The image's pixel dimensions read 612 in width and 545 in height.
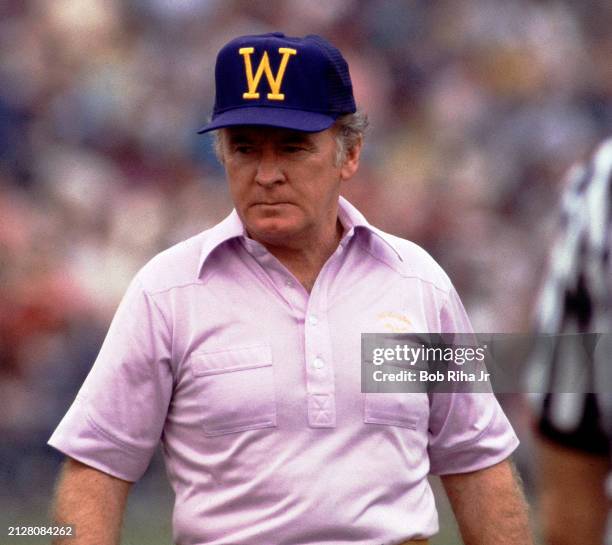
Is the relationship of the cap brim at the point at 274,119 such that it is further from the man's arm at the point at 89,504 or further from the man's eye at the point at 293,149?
the man's arm at the point at 89,504

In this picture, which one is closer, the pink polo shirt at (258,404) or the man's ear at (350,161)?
the pink polo shirt at (258,404)

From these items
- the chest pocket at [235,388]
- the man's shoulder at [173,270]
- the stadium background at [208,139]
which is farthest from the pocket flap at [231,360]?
the stadium background at [208,139]

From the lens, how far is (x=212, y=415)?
2.82 m

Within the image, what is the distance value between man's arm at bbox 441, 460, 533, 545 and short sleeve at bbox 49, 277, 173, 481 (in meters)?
0.68

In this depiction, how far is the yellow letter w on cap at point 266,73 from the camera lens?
2930 mm

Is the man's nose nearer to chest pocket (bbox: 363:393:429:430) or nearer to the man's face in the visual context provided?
the man's face

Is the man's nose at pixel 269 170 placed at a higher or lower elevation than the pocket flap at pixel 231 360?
higher

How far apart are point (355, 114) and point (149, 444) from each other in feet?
2.75

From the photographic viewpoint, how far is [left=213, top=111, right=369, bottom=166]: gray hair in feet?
9.90

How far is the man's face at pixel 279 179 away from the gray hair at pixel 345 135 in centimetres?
3

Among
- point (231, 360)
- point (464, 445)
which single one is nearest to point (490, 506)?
point (464, 445)

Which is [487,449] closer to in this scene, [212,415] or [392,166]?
[212,415]

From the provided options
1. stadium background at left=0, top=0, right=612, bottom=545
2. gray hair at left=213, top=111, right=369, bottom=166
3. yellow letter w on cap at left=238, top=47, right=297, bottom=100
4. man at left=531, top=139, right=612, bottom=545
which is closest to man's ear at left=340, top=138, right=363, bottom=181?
gray hair at left=213, top=111, right=369, bottom=166

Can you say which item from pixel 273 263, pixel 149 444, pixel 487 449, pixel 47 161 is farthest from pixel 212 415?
pixel 47 161
